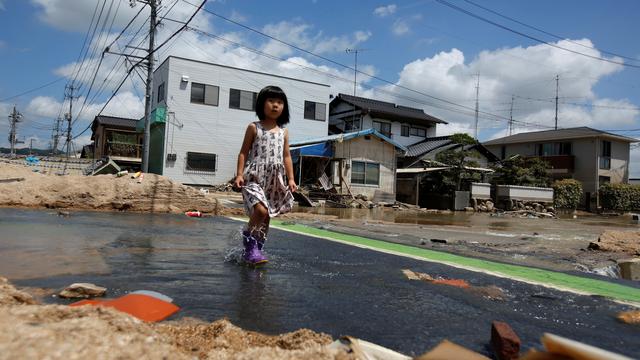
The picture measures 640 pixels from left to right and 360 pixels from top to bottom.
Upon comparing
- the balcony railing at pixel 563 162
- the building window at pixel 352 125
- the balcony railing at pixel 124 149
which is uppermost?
the building window at pixel 352 125

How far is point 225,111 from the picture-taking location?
27406 mm

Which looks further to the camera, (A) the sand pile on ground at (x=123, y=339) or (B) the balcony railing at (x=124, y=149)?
(B) the balcony railing at (x=124, y=149)

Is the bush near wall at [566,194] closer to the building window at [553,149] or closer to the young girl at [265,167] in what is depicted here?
the building window at [553,149]

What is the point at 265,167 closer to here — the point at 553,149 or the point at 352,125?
the point at 352,125

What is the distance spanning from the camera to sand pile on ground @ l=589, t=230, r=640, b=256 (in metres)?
6.75

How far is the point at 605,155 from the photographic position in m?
37.8

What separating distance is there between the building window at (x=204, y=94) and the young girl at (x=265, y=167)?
77.4ft

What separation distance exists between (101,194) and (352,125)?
1026 inches

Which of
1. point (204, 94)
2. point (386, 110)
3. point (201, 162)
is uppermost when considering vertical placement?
point (386, 110)

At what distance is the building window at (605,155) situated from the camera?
37.5m

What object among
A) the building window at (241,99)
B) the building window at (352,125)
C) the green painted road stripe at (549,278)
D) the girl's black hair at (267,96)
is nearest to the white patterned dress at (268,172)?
the girl's black hair at (267,96)

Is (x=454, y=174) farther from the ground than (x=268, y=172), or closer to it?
farther from the ground

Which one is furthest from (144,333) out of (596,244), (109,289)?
(596,244)

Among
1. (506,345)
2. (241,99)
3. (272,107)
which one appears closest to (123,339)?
(506,345)
